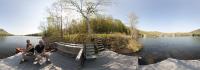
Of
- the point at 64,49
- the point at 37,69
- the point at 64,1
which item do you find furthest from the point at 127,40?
the point at 37,69

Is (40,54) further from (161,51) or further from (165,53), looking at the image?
(161,51)

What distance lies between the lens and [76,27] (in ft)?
128

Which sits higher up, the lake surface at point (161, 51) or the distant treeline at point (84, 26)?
the distant treeline at point (84, 26)

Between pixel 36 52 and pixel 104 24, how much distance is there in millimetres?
39772

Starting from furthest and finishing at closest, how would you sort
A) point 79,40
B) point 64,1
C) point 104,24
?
point 104,24, point 64,1, point 79,40

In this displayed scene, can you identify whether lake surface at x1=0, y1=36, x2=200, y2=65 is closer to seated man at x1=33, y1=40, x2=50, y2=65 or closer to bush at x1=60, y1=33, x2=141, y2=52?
bush at x1=60, y1=33, x2=141, y2=52

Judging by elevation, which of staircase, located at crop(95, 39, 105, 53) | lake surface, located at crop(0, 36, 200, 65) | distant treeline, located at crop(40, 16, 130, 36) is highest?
distant treeline, located at crop(40, 16, 130, 36)

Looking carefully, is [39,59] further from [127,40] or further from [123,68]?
[127,40]

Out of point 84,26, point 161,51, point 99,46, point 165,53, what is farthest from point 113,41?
point 84,26

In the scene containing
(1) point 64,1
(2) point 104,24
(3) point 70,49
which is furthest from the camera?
(2) point 104,24

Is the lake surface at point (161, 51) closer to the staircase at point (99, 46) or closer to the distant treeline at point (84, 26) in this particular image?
the staircase at point (99, 46)

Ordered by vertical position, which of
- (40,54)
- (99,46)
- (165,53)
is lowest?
(165,53)

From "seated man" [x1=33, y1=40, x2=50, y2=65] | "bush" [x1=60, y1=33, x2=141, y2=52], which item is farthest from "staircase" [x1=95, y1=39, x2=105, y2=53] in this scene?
"seated man" [x1=33, y1=40, x2=50, y2=65]

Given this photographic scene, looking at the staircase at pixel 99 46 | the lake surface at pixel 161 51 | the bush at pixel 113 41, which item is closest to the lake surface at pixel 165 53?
the lake surface at pixel 161 51
